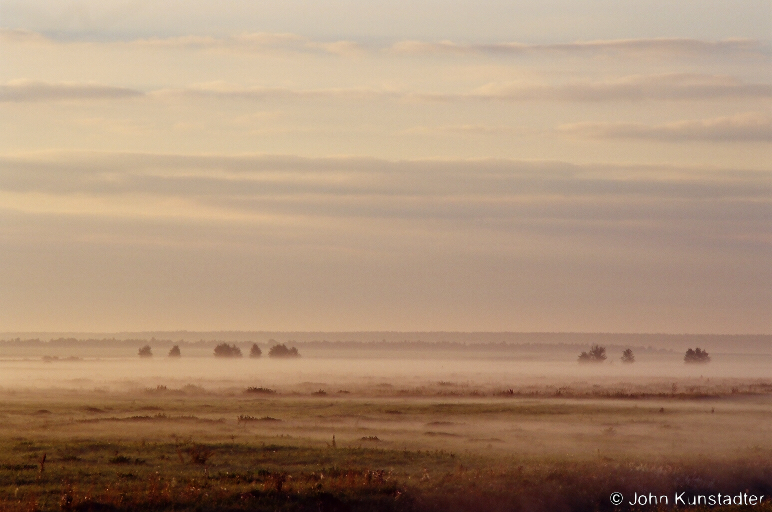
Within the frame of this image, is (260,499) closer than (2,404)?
Yes

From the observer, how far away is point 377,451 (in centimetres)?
4688

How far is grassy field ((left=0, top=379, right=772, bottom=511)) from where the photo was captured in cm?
3431

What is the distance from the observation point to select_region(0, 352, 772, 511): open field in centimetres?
3447

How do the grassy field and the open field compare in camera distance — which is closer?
the grassy field

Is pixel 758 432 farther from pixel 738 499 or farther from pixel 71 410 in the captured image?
pixel 71 410

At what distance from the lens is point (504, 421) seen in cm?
6688

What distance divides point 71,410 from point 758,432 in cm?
4820

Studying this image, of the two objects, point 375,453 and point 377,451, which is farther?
point 377,451

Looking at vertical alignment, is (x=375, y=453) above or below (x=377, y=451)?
below

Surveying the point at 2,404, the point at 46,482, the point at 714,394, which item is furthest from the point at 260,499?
the point at 714,394

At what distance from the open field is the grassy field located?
0.09 metres

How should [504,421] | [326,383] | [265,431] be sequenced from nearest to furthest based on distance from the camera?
[265,431], [504,421], [326,383]

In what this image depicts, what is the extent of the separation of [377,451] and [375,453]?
757 millimetres

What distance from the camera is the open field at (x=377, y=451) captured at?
34469 mm
